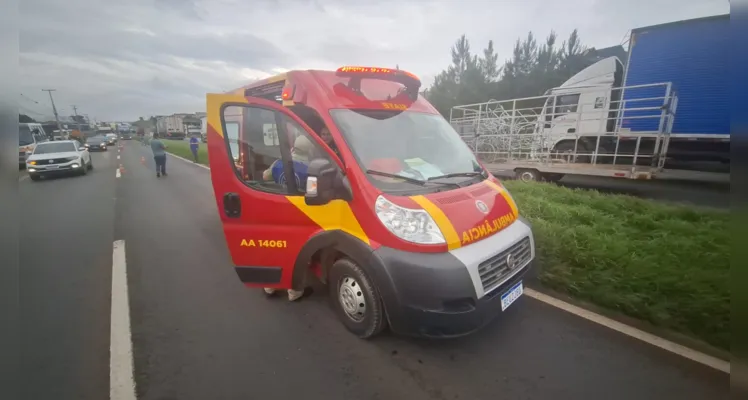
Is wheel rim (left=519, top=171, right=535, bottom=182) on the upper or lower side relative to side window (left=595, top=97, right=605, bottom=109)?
lower

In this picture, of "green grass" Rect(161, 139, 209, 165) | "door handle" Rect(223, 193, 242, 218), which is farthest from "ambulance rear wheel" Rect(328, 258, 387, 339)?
"green grass" Rect(161, 139, 209, 165)

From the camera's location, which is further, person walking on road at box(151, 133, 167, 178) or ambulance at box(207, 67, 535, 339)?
person walking on road at box(151, 133, 167, 178)

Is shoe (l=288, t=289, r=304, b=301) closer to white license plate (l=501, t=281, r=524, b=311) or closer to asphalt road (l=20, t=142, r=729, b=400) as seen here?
asphalt road (l=20, t=142, r=729, b=400)

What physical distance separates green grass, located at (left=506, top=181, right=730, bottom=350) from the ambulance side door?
2786mm

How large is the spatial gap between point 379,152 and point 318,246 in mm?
955

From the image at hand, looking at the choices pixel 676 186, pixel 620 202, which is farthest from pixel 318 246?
pixel 676 186

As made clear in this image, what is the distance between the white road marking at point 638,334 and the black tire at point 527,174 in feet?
22.8

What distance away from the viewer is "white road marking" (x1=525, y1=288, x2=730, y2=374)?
245 cm

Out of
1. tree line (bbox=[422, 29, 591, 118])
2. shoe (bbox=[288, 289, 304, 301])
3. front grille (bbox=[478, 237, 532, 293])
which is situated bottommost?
shoe (bbox=[288, 289, 304, 301])

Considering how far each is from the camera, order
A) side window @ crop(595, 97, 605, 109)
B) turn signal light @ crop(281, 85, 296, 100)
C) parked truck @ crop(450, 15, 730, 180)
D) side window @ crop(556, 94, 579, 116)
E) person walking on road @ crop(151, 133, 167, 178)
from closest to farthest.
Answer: turn signal light @ crop(281, 85, 296, 100)
parked truck @ crop(450, 15, 730, 180)
side window @ crop(595, 97, 605, 109)
side window @ crop(556, 94, 579, 116)
person walking on road @ crop(151, 133, 167, 178)

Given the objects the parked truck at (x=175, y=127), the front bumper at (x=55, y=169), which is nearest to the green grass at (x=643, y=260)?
the front bumper at (x=55, y=169)

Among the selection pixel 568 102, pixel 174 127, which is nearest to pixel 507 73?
pixel 568 102

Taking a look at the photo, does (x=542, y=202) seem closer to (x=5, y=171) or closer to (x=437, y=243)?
(x=437, y=243)

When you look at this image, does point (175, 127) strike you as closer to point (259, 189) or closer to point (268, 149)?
point (268, 149)
